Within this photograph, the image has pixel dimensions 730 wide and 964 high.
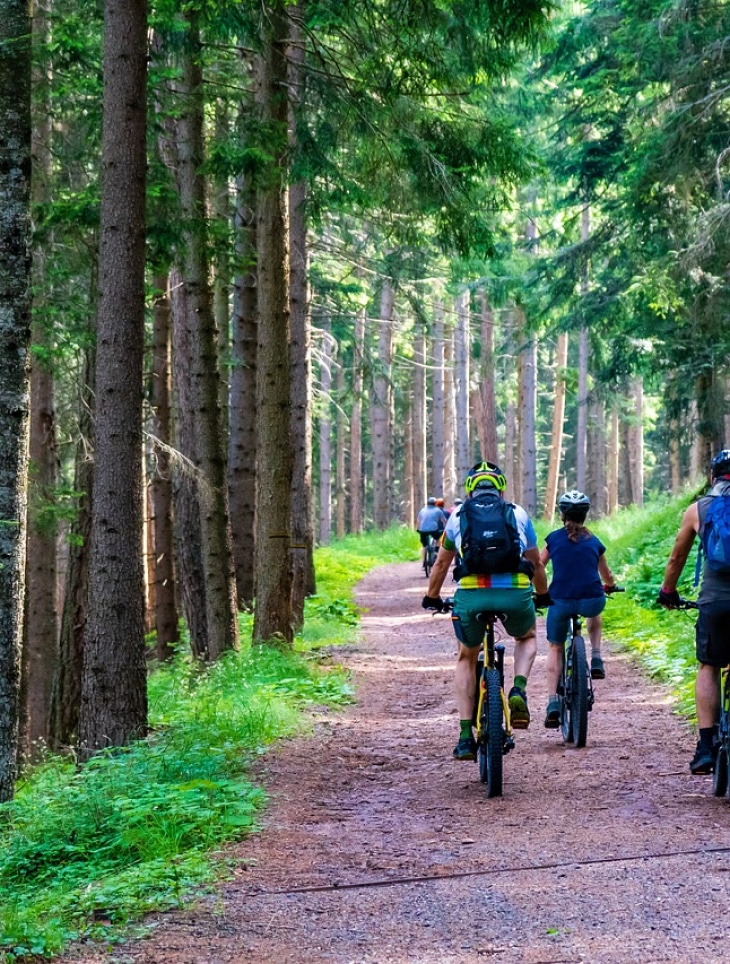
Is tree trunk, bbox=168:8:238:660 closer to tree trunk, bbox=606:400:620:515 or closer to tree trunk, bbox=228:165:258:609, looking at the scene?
tree trunk, bbox=228:165:258:609

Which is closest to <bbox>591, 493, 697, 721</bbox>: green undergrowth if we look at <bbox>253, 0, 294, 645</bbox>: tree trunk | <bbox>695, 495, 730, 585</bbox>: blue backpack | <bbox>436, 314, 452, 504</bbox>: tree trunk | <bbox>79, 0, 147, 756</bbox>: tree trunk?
<bbox>695, 495, 730, 585</bbox>: blue backpack

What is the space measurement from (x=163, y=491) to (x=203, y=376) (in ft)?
22.3

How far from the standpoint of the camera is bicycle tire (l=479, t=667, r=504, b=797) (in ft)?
24.1

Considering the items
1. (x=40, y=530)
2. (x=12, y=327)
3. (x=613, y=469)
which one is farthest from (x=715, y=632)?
(x=613, y=469)

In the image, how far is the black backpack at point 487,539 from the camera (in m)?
7.39

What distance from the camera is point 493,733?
7344mm

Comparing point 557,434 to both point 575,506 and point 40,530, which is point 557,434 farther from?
point 575,506

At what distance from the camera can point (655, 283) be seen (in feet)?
56.4

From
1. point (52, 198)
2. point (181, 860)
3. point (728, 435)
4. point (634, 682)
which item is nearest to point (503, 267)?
point (728, 435)

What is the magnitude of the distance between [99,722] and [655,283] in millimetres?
11543

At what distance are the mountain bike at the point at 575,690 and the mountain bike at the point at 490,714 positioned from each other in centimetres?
108

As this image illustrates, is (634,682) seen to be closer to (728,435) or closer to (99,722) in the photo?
(99,722)

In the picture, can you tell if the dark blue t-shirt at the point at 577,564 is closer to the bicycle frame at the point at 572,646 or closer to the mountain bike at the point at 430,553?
the bicycle frame at the point at 572,646

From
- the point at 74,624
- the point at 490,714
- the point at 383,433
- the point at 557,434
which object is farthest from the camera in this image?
the point at 557,434
